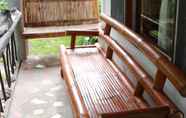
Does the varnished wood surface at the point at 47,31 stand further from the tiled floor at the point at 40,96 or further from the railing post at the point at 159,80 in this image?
the railing post at the point at 159,80

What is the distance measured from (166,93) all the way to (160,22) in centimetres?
69

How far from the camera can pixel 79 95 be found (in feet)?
9.57

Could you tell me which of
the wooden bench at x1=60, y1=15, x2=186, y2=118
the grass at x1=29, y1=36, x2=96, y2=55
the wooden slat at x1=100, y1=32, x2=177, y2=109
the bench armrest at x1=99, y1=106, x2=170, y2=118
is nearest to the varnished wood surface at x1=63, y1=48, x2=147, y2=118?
the wooden bench at x1=60, y1=15, x2=186, y2=118

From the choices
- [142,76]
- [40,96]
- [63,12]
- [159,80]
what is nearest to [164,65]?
[159,80]

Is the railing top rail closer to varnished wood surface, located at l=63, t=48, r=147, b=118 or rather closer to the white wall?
varnished wood surface, located at l=63, t=48, r=147, b=118

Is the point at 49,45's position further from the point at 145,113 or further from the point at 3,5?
the point at 145,113

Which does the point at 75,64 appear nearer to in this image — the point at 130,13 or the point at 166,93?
the point at 130,13

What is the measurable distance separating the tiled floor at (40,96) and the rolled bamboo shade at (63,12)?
1.04 m

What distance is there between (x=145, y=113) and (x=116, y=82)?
3.57 feet

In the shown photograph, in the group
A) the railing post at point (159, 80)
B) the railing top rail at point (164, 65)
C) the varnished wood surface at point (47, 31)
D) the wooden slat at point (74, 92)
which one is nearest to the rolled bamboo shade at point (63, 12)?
the varnished wood surface at point (47, 31)

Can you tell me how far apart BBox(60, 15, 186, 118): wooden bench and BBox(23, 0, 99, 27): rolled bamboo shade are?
1.69m

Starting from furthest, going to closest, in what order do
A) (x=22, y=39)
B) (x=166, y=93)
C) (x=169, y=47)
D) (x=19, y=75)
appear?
(x=22, y=39)
(x=19, y=75)
(x=169, y=47)
(x=166, y=93)

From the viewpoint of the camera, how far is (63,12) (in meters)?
5.92

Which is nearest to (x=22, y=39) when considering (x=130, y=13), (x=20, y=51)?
(x=20, y=51)
